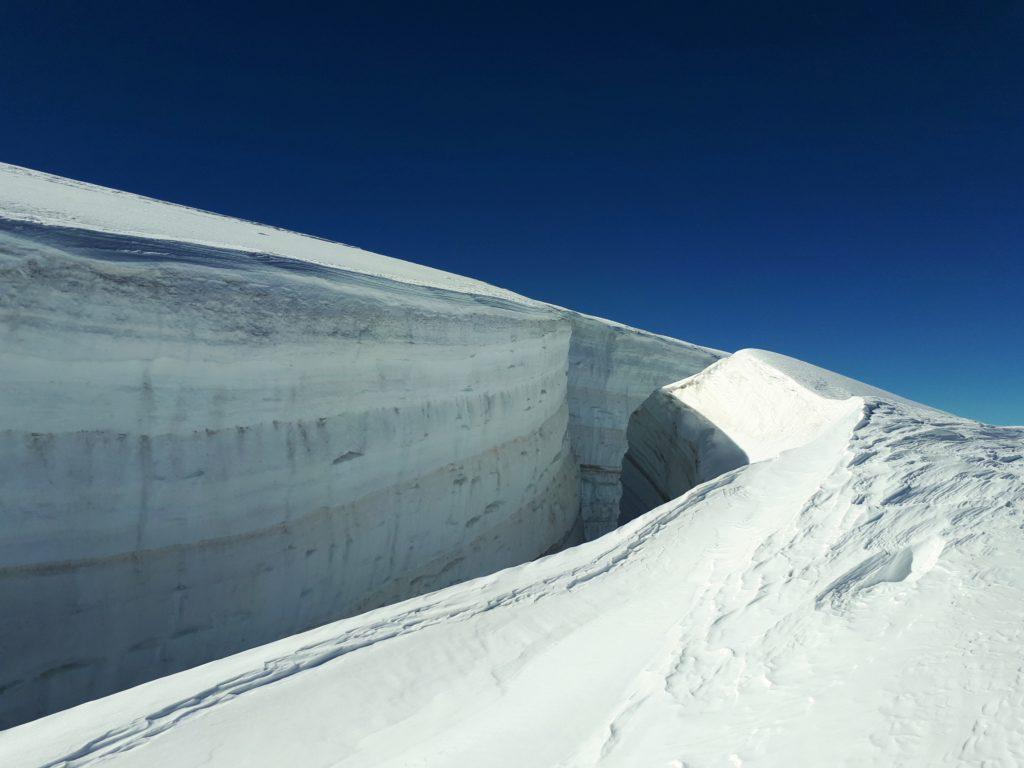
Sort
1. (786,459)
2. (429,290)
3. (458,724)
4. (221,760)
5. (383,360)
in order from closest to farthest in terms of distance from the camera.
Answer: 1. (221,760)
2. (458,724)
3. (786,459)
4. (383,360)
5. (429,290)

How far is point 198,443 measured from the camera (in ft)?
9.65

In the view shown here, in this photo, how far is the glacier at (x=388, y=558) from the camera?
158cm

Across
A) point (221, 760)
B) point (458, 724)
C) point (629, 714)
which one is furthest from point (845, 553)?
point (221, 760)

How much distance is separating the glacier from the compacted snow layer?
0.01 meters

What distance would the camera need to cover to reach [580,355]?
34.6 ft

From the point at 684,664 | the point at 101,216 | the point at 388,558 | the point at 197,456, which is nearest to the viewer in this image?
the point at 684,664

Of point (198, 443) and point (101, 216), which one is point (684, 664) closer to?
point (198, 443)

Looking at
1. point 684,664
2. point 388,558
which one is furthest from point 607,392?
point 684,664

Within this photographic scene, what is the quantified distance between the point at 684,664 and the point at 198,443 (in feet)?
7.29

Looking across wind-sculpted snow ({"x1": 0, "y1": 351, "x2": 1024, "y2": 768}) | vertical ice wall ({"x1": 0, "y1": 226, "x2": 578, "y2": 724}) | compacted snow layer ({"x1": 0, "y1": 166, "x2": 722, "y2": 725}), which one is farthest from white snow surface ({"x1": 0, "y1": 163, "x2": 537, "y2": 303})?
wind-sculpted snow ({"x1": 0, "y1": 351, "x2": 1024, "y2": 768})

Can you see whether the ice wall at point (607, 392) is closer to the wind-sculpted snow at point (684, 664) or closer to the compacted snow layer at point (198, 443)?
the compacted snow layer at point (198, 443)

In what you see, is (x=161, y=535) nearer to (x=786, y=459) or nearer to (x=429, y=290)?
(x=429, y=290)

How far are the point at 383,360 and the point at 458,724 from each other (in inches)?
95.8

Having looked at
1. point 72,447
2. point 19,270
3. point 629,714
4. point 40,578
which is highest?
point 19,270
